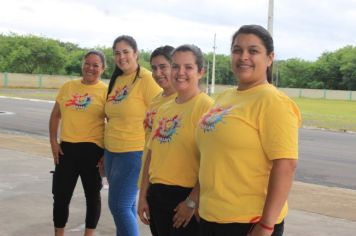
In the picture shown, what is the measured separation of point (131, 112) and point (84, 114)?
2.04 feet

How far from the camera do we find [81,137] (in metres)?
4.45

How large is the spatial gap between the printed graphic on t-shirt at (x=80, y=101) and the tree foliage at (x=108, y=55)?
49630 millimetres

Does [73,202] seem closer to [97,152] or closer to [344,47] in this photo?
[97,152]

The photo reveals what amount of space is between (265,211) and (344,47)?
94.5 meters

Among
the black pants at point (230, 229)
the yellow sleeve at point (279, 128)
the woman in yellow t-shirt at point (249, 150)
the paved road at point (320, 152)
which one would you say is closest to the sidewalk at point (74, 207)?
the paved road at point (320, 152)

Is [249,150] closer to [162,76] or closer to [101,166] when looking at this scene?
[162,76]

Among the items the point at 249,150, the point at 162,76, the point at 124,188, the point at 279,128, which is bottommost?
the point at 124,188

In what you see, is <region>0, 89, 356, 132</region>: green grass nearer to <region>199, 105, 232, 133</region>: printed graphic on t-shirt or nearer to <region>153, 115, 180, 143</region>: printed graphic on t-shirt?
<region>153, 115, 180, 143</region>: printed graphic on t-shirt

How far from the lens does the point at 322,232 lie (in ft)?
17.8

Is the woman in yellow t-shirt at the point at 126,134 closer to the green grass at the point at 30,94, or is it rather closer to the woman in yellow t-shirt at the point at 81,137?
the woman in yellow t-shirt at the point at 81,137

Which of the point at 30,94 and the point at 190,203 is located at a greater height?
the point at 190,203

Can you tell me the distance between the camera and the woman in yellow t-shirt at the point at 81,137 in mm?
4457

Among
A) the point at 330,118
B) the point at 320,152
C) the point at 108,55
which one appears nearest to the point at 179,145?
the point at 320,152

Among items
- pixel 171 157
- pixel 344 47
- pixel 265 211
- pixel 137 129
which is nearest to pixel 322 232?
pixel 137 129
